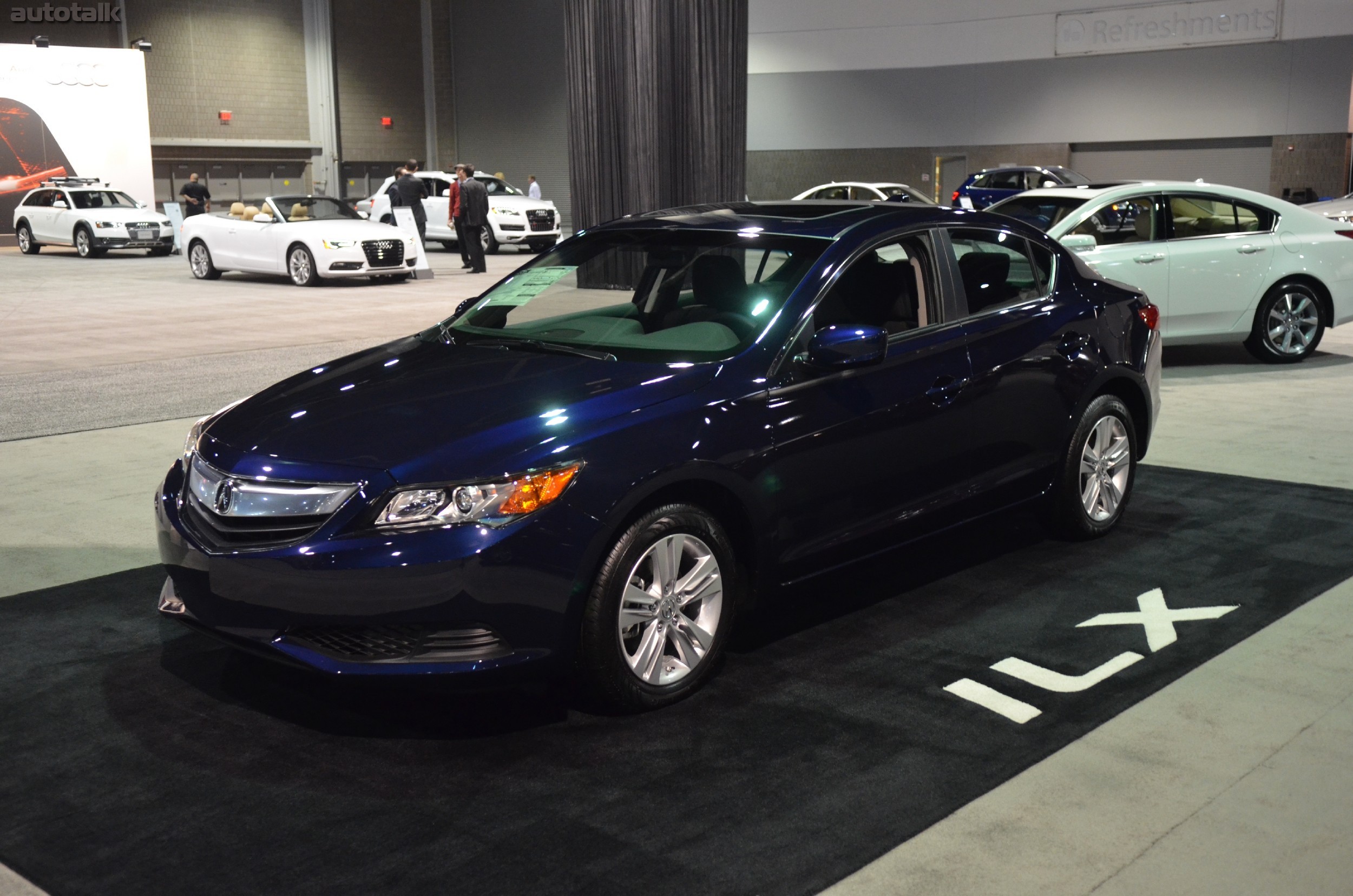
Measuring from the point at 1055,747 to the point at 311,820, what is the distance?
2.00 metres

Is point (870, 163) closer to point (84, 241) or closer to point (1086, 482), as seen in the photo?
point (84, 241)

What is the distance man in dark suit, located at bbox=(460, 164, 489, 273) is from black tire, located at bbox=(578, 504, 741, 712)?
19011 millimetres

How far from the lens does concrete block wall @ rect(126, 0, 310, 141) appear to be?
3788 cm

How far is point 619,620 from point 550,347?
1165 mm

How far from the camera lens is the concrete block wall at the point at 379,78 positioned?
41.9 m

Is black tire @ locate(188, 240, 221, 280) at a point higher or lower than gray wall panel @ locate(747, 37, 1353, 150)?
lower

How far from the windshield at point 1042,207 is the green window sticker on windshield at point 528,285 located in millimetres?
6457

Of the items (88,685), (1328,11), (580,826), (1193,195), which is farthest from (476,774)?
(1328,11)

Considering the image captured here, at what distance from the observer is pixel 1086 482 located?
5.73 meters

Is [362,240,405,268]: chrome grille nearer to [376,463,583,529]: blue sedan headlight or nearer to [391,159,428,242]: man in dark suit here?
[391,159,428,242]: man in dark suit

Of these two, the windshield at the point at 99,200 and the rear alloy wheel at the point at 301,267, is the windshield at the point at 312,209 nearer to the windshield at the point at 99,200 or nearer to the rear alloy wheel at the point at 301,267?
the rear alloy wheel at the point at 301,267

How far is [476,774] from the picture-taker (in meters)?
3.62

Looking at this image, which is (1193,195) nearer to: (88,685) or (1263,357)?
(1263,357)

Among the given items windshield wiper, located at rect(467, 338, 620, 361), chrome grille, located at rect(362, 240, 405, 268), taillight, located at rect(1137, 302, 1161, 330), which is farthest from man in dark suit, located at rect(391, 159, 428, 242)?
windshield wiper, located at rect(467, 338, 620, 361)
